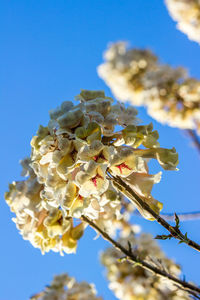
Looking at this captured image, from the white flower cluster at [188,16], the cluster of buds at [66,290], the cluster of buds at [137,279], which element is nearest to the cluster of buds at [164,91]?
the white flower cluster at [188,16]

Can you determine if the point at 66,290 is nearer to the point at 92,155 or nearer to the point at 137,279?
the point at 137,279

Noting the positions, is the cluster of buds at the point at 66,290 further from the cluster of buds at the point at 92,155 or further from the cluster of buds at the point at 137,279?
the cluster of buds at the point at 92,155

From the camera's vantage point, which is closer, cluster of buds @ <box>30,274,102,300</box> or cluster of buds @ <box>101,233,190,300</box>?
cluster of buds @ <box>30,274,102,300</box>

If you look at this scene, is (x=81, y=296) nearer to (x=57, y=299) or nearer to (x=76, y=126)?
(x=57, y=299)

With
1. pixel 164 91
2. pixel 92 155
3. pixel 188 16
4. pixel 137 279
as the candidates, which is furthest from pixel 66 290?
pixel 188 16

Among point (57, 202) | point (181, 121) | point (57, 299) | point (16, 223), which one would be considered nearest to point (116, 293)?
point (57, 299)

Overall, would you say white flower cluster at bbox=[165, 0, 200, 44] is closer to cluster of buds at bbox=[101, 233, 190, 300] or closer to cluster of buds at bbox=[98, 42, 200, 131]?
cluster of buds at bbox=[98, 42, 200, 131]

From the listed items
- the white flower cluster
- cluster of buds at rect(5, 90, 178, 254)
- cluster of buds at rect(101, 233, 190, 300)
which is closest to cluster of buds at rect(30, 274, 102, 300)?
cluster of buds at rect(101, 233, 190, 300)
